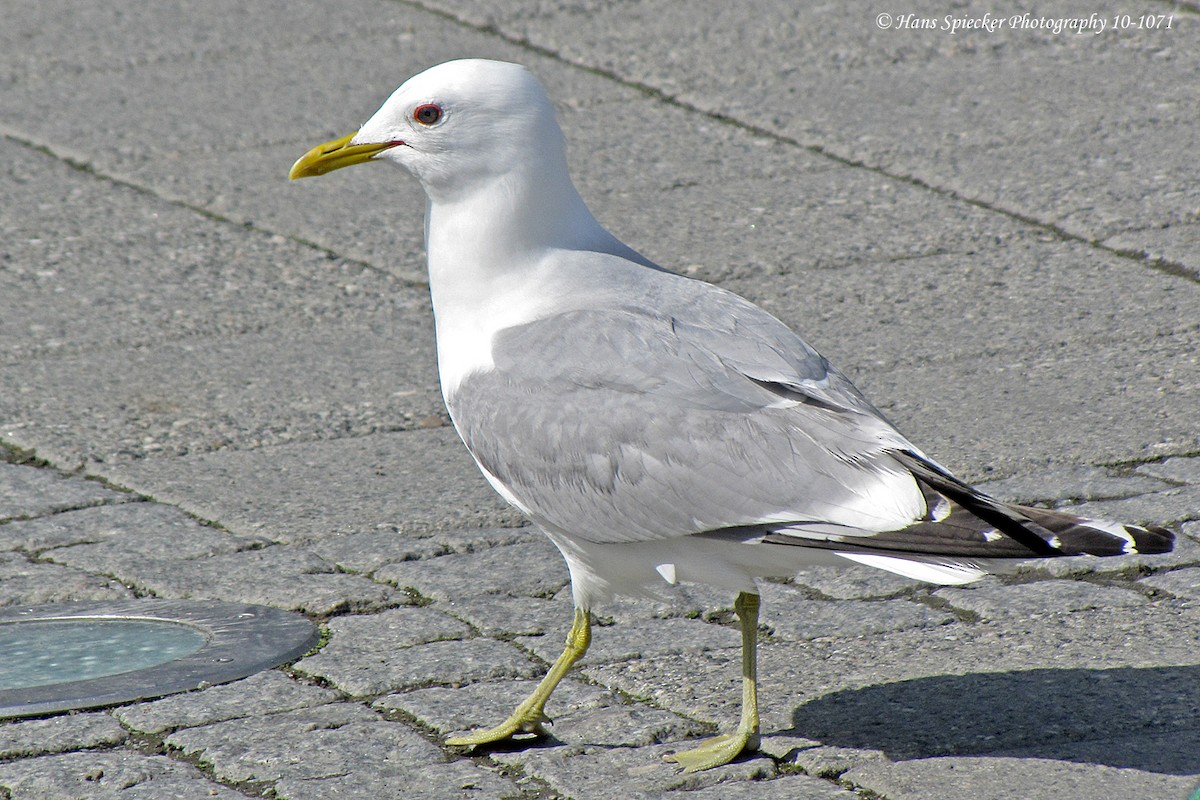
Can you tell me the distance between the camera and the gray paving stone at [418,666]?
390cm

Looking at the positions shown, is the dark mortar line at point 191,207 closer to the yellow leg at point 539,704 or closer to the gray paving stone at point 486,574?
the gray paving stone at point 486,574

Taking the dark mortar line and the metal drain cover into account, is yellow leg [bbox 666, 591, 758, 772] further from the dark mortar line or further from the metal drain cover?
the dark mortar line

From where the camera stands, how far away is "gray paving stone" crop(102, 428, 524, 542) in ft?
15.6

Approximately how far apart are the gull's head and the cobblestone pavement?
3.44 ft

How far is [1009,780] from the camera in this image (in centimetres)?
337

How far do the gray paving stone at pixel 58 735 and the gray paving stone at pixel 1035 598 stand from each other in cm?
193

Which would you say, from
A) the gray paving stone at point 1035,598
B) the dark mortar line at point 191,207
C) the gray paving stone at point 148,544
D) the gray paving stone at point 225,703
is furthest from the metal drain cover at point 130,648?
the dark mortar line at point 191,207

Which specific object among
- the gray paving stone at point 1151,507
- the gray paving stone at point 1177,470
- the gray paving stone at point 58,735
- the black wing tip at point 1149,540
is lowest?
the gray paving stone at point 58,735

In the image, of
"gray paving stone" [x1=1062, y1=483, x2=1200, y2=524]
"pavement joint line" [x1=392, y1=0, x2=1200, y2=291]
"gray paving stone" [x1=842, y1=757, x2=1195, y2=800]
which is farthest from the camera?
"pavement joint line" [x1=392, y1=0, x2=1200, y2=291]

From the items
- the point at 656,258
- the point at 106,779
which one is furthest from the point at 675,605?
the point at 656,258

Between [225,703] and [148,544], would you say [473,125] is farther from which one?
[148,544]

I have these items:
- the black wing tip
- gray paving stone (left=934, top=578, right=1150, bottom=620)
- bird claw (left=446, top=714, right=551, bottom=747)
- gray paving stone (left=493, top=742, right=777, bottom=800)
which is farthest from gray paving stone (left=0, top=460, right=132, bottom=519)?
the black wing tip

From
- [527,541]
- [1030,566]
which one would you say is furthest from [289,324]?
[1030,566]

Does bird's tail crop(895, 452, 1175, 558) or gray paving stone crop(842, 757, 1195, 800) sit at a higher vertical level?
bird's tail crop(895, 452, 1175, 558)
